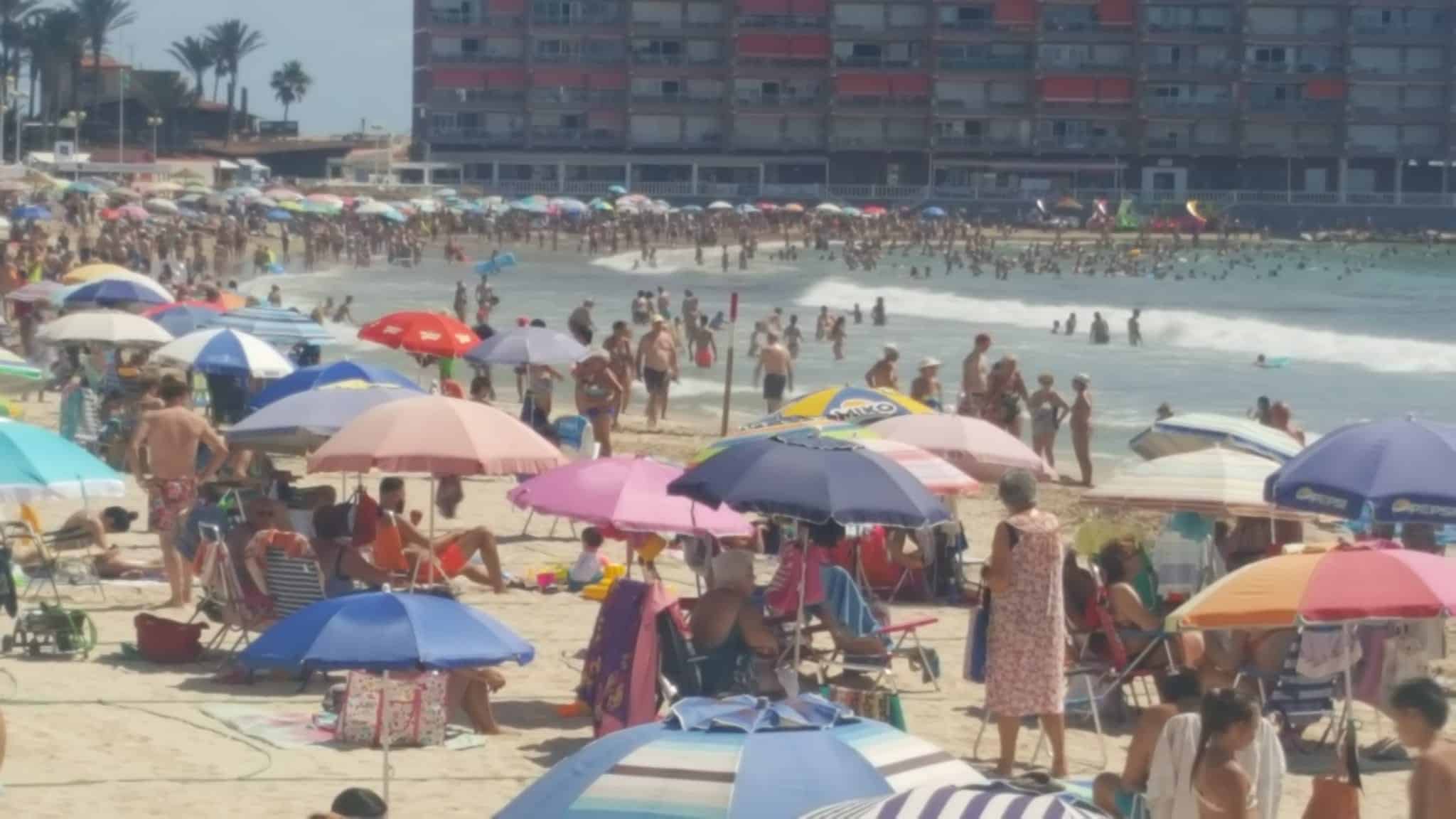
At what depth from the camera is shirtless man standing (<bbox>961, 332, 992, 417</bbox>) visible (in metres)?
19.3

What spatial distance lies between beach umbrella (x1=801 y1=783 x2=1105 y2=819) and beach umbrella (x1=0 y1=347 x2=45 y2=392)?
11291 millimetres

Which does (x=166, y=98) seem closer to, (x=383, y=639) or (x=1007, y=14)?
(x=1007, y=14)

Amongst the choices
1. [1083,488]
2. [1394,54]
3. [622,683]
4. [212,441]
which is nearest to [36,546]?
[212,441]

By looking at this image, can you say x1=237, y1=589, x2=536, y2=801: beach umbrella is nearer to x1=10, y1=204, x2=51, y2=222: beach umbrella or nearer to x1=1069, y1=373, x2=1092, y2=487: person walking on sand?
x1=1069, y1=373, x2=1092, y2=487: person walking on sand

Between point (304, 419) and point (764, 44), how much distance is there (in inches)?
3288

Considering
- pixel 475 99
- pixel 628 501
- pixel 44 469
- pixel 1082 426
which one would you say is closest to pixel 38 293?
pixel 1082 426

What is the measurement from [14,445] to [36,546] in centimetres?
288

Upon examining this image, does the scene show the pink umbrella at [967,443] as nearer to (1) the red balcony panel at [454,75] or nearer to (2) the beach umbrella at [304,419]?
(2) the beach umbrella at [304,419]

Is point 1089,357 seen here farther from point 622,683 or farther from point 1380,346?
point 622,683

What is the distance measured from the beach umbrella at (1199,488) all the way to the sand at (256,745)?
105 centimetres

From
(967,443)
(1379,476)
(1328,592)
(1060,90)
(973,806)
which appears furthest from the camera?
(1060,90)

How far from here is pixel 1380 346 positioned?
45062mm

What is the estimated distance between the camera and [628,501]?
9.20 metres

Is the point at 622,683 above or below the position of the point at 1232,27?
below
